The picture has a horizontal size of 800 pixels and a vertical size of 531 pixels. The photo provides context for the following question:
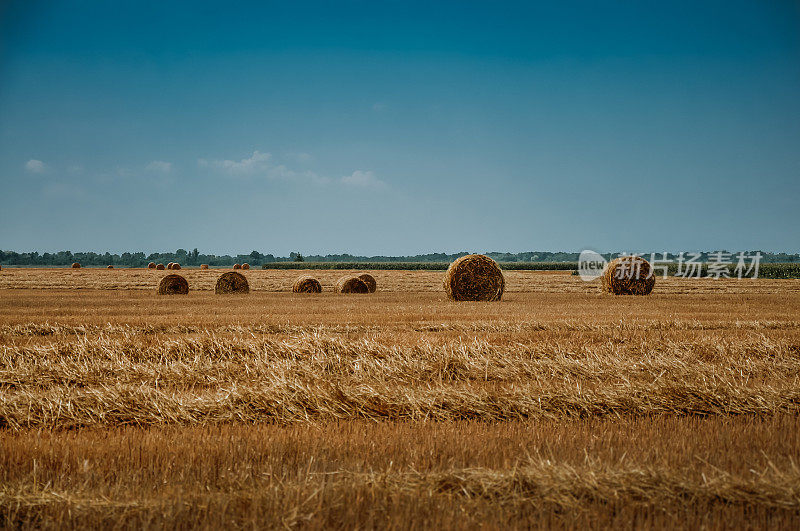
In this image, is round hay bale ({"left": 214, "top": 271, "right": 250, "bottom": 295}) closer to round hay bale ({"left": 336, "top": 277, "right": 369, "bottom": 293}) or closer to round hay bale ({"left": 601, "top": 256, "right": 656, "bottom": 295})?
round hay bale ({"left": 336, "top": 277, "right": 369, "bottom": 293})

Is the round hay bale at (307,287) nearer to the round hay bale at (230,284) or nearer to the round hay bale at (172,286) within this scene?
the round hay bale at (230,284)

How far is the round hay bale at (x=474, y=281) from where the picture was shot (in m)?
22.1

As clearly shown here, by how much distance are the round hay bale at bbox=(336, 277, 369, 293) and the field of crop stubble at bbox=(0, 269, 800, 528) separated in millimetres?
18268

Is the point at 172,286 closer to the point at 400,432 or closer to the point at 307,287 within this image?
the point at 307,287

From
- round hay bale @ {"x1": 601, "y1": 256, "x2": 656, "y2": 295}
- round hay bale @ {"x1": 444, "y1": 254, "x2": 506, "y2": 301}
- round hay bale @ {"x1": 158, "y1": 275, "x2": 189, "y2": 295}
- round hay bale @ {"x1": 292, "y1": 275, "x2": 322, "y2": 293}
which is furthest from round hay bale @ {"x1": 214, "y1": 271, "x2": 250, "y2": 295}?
round hay bale @ {"x1": 601, "y1": 256, "x2": 656, "y2": 295}

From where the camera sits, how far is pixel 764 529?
2.81 meters

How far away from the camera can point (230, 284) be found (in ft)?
93.0

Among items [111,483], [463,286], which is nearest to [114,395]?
[111,483]

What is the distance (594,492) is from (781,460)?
1696 millimetres

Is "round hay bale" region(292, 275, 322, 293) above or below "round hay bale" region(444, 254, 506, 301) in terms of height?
below

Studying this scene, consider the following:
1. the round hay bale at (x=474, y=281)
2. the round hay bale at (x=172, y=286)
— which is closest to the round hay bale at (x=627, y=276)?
the round hay bale at (x=474, y=281)

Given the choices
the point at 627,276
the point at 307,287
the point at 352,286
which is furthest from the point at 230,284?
the point at 627,276

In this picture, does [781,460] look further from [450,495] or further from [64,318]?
[64,318]

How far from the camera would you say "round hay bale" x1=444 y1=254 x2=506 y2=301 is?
2214cm
